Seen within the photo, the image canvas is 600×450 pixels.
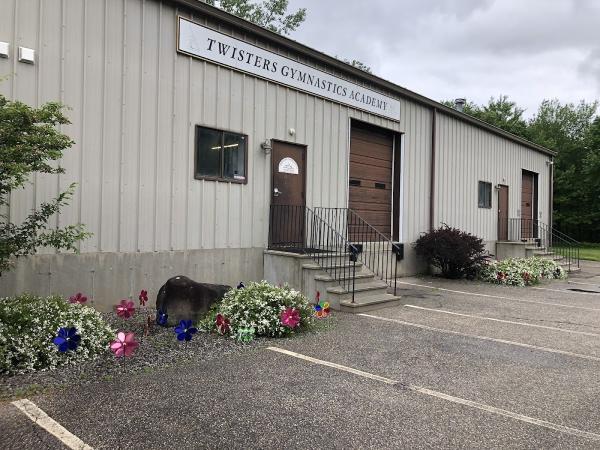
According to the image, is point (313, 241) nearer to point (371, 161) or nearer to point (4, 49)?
point (371, 161)

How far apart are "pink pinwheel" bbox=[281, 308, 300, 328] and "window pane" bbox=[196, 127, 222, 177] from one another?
124 inches

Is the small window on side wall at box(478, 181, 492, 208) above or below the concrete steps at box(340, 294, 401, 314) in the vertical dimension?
above

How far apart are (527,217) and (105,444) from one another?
1894 centimetres

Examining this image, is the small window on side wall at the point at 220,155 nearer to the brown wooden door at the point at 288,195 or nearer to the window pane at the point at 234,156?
the window pane at the point at 234,156

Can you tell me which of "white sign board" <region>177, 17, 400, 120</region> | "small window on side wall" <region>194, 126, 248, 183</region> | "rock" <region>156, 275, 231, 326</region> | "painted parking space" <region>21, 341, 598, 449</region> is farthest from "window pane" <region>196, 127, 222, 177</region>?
"painted parking space" <region>21, 341, 598, 449</region>

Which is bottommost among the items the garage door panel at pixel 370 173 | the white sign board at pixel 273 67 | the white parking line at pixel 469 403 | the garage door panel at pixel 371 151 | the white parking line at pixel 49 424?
the white parking line at pixel 469 403

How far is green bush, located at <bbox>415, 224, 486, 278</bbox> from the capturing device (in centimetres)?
1149

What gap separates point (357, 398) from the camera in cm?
383

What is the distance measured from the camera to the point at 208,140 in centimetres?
791

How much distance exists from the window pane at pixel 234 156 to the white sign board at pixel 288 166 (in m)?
0.95

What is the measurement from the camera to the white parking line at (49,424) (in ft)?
9.61

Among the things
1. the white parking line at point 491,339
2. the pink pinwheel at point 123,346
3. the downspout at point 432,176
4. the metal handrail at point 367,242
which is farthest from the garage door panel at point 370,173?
the pink pinwheel at point 123,346

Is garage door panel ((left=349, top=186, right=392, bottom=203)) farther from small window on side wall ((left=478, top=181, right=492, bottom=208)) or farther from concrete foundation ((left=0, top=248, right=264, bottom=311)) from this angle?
small window on side wall ((left=478, top=181, right=492, bottom=208))

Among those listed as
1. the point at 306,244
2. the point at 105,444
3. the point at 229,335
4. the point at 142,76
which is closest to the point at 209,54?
the point at 142,76
